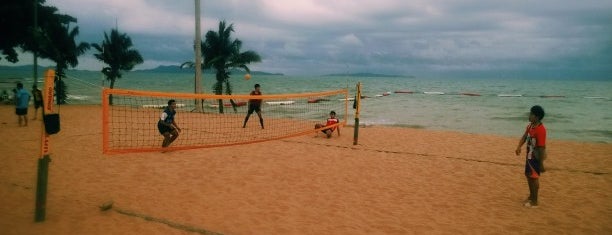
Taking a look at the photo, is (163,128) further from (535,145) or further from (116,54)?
(116,54)

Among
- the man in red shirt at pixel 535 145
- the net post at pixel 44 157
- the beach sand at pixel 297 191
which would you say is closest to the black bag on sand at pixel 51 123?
the net post at pixel 44 157

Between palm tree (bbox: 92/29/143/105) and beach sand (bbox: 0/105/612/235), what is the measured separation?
15.8 m

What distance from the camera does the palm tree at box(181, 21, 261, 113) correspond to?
22812 mm

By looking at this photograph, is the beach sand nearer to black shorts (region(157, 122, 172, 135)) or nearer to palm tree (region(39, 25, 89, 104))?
black shorts (region(157, 122, 172, 135))

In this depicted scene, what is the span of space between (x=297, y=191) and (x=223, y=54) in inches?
688

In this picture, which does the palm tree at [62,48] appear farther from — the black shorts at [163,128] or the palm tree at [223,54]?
the black shorts at [163,128]

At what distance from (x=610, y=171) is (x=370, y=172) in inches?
234

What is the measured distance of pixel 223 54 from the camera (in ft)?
75.5

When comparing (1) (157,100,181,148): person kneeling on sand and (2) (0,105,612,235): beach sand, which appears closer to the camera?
(2) (0,105,612,235): beach sand

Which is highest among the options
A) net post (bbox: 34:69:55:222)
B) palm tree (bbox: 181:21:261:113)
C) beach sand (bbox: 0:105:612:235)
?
palm tree (bbox: 181:21:261:113)

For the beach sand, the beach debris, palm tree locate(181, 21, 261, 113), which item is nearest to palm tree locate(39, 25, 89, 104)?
palm tree locate(181, 21, 261, 113)

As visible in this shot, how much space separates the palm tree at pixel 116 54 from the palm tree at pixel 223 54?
19.7ft

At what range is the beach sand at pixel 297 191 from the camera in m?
5.34

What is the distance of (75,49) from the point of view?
24812 mm
